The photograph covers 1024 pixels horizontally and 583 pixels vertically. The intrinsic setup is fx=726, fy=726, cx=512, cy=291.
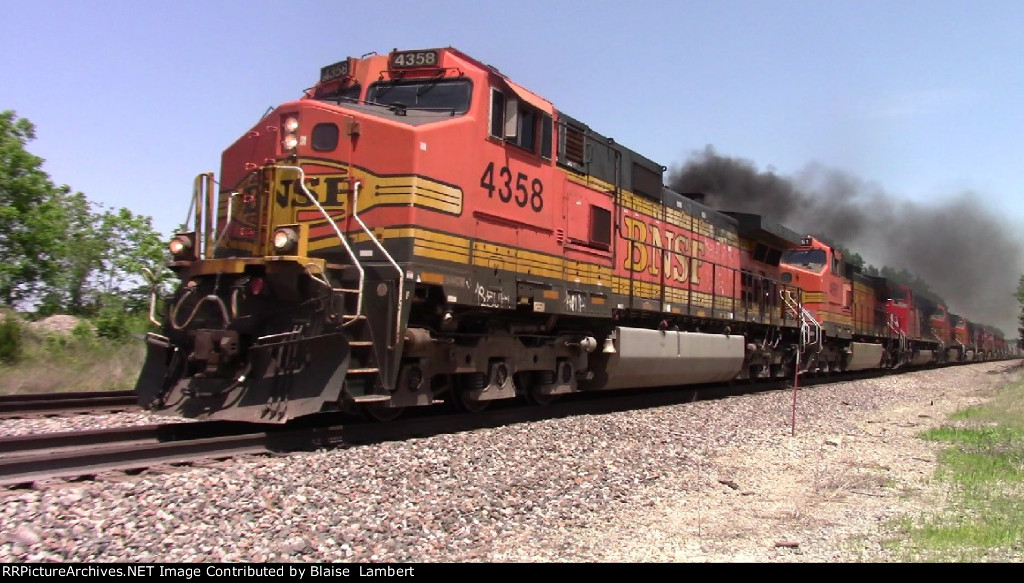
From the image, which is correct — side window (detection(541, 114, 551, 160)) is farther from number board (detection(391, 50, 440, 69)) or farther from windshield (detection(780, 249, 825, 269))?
windshield (detection(780, 249, 825, 269))

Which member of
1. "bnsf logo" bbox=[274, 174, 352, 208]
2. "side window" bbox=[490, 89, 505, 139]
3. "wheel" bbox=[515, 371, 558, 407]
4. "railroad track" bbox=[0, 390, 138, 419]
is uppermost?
"side window" bbox=[490, 89, 505, 139]

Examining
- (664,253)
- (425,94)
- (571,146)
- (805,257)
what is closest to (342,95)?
(425,94)

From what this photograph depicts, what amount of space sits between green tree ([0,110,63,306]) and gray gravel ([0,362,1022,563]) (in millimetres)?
14494

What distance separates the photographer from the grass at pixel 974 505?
4031 millimetres

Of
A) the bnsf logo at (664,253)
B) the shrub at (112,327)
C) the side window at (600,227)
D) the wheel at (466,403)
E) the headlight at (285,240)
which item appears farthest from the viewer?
the shrub at (112,327)

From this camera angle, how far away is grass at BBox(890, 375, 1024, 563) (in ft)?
13.2

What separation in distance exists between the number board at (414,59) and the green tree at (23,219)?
16186mm

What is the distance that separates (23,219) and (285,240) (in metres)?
17.8

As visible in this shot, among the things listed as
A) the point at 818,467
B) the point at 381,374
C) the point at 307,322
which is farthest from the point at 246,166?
the point at 818,467

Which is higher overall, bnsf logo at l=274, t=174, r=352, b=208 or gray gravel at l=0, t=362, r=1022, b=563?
bnsf logo at l=274, t=174, r=352, b=208

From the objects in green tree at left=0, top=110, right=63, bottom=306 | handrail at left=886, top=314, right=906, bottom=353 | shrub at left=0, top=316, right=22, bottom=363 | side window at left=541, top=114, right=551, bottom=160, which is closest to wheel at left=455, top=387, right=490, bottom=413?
side window at left=541, top=114, right=551, bottom=160

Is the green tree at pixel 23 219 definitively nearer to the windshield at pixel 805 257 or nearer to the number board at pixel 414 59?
the number board at pixel 414 59

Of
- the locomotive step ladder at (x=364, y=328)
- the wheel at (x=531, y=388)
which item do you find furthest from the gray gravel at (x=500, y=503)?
the wheel at (x=531, y=388)

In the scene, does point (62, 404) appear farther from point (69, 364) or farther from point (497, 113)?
point (497, 113)
